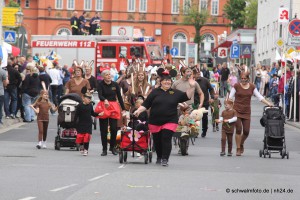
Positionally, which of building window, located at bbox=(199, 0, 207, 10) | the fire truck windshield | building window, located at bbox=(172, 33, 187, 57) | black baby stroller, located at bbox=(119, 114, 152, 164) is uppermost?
building window, located at bbox=(199, 0, 207, 10)

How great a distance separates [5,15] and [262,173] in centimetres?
3704

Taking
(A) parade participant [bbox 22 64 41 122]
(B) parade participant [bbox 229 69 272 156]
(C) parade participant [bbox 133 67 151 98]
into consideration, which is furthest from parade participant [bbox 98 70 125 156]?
Answer: (A) parade participant [bbox 22 64 41 122]

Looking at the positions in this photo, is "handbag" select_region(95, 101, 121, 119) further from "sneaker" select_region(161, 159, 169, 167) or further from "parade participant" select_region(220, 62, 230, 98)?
"parade participant" select_region(220, 62, 230, 98)

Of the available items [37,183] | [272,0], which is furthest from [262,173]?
[272,0]

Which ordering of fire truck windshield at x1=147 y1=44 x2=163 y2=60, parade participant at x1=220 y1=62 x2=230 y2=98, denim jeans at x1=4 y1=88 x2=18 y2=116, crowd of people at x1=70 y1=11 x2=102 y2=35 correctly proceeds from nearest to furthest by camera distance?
1. denim jeans at x1=4 y1=88 x2=18 y2=116
2. parade participant at x1=220 y1=62 x2=230 y2=98
3. crowd of people at x1=70 y1=11 x2=102 y2=35
4. fire truck windshield at x1=147 y1=44 x2=163 y2=60

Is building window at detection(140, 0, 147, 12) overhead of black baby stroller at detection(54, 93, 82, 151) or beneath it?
overhead

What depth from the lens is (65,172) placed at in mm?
18781

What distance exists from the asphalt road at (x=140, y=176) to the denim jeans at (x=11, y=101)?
8637 mm

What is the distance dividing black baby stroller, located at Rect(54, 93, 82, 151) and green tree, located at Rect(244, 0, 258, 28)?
221ft

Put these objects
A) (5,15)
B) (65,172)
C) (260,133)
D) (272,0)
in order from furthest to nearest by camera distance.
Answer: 1. (272,0)
2. (5,15)
3. (260,133)
4. (65,172)

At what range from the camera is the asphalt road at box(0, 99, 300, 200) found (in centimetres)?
1519

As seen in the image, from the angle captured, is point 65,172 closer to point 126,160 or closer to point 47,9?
point 126,160

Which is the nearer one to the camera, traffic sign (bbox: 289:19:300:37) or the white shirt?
traffic sign (bbox: 289:19:300:37)

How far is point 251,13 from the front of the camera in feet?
310
